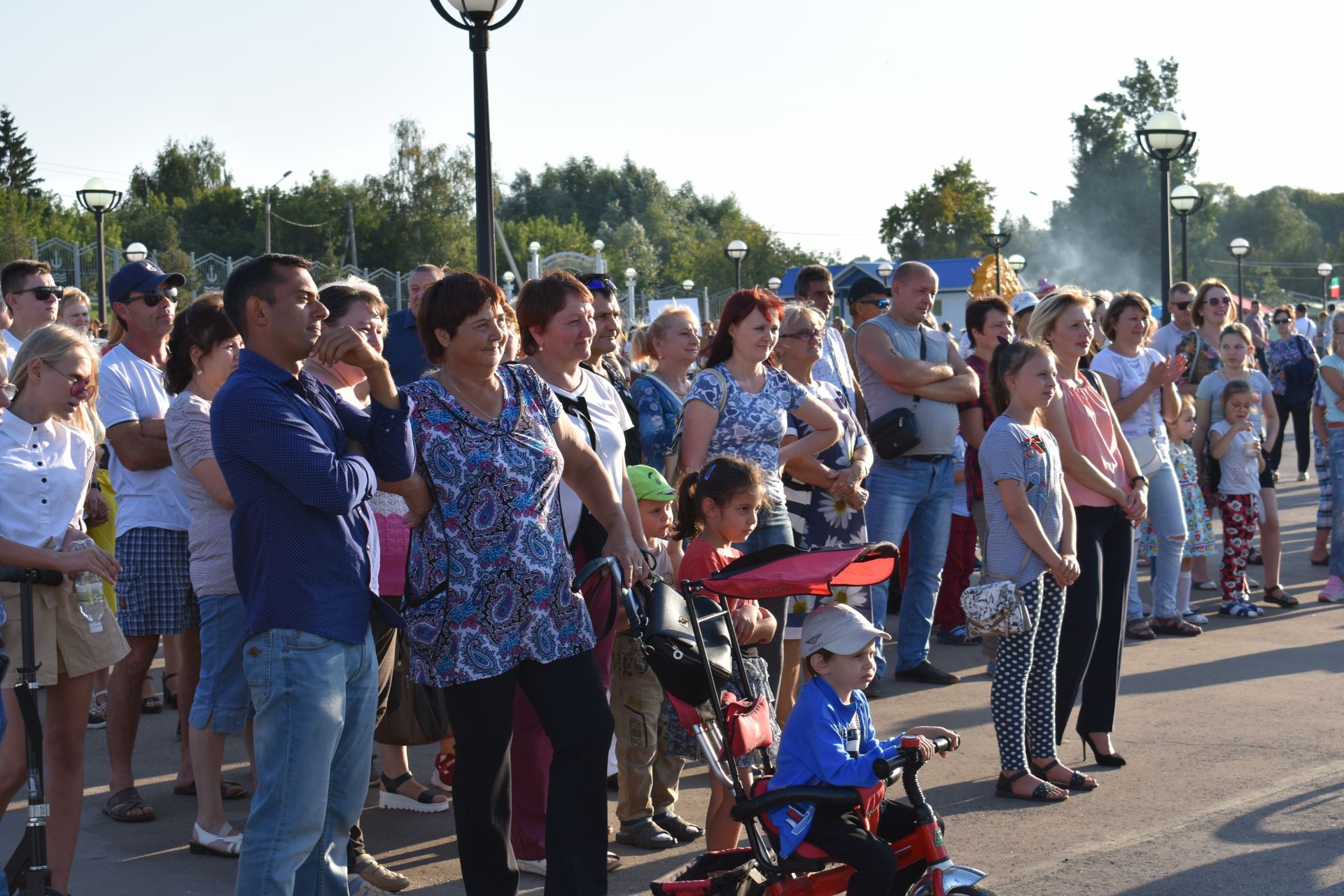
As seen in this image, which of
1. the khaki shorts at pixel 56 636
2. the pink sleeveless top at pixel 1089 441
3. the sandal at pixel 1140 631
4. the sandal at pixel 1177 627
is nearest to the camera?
the khaki shorts at pixel 56 636

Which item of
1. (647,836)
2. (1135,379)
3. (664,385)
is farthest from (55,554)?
(1135,379)

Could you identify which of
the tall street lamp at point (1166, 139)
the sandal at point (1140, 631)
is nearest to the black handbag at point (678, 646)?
the sandal at point (1140, 631)

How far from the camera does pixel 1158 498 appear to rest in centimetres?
842

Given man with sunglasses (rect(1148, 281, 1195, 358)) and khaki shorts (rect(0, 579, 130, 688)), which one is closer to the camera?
khaki shorts (rect(0, 579, 130, 688))

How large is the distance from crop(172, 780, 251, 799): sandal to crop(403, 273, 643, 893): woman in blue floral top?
228 cm

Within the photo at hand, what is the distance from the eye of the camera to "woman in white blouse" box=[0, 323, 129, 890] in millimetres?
4148

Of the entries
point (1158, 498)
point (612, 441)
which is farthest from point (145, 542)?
point (1158, 498)

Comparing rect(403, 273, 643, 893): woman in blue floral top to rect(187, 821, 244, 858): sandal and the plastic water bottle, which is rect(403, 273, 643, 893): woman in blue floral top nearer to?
the plastic water bottle

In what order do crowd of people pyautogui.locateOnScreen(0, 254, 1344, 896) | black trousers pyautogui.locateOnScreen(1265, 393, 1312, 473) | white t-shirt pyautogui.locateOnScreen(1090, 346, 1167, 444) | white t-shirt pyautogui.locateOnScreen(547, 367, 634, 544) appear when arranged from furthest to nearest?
black trousers pyautogui.locateOnScreen(1265, 393, 1312, 473) < white t-shirt pyautogui.locateOnScreen(1090, 346, 1167, 444) < white t-shirt pyautogui.locateOnScreen(547, 367, 634, 544) < crowd of people pyautogui.locateOnScreen(0, 254, 1344, 896)

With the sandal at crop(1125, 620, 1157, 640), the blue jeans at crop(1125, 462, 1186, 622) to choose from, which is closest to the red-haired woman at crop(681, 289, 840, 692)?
the blue jeans at crop(1125, 462, 1186, 622)

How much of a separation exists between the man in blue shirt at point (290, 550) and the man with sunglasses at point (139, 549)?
2.29 m

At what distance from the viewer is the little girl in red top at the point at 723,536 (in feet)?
14.7

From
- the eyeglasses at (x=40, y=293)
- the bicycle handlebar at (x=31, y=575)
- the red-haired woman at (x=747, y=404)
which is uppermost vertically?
the eyeglasses at (x=40, y=293)

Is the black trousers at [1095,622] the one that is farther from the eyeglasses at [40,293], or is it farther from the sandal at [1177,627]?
the eyeglasses at [40,293]
